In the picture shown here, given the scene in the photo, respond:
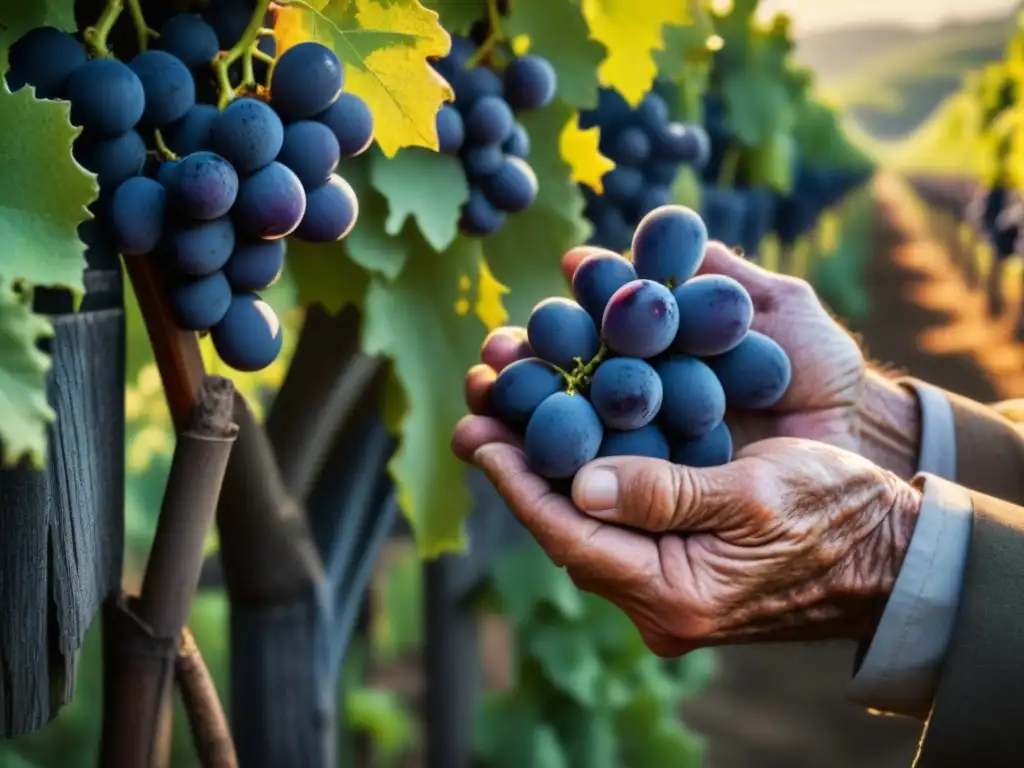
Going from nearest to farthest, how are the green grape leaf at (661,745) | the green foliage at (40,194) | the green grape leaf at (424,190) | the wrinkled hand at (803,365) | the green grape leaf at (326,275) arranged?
the green foliage at (40,194) → the green grape leaf at (424,190) → the green grape leaf at (326,275) → the wrinkled hand at (803,365) → the green grape leaf at (661,745)

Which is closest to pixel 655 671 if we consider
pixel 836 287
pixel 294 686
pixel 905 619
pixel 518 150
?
pixel 294 686

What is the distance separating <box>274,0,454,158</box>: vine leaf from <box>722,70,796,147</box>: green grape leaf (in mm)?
1779

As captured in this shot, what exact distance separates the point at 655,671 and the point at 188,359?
2.20m

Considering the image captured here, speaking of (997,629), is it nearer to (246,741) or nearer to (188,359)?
(188,359)

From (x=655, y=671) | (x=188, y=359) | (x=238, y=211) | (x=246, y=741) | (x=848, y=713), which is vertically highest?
(x=238, y=211)

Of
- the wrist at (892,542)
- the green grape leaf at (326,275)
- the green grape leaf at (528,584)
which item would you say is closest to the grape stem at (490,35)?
the green grape leaf at (326,275)

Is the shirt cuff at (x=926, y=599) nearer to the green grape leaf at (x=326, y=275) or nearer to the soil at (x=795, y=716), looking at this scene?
the green grape leaf at (x=326, y=275)

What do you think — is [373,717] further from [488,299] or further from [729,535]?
[729,535]

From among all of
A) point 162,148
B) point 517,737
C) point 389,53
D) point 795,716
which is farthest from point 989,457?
point 795,716

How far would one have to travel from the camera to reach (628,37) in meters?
1.19

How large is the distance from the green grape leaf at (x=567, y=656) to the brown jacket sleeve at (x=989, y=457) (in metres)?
1.41

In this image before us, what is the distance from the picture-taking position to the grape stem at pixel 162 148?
2.63ft

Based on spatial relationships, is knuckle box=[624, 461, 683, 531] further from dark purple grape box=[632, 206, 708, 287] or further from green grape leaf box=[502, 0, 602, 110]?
green grape leaf box=[502, 0, 602, 110]

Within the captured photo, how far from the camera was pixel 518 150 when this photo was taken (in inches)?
44.7
